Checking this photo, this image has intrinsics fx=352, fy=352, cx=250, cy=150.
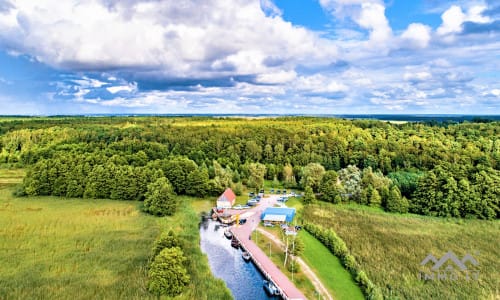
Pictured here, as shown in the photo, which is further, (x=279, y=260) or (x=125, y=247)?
(x=125, y=247)

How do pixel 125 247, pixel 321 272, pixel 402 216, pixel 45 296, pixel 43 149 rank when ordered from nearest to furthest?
pixel 45 296 → pixel 321 272 → pixel 125 247 → pixel 402 216 → pixel 43 149

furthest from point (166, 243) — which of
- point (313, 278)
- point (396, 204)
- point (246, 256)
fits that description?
point (396, 204)

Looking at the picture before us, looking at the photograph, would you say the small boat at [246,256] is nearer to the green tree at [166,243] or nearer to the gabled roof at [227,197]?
the green tree at [166,243]

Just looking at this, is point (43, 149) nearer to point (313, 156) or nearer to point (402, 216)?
point (313, 156)

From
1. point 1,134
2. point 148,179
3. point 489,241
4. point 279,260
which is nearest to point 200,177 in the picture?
point 148,179

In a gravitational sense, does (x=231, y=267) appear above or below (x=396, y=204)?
below

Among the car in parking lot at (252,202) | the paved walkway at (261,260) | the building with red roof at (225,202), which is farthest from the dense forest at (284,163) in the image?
the paved walkway at (261,260)

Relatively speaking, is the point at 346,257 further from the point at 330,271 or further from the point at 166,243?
the point at 166,243
